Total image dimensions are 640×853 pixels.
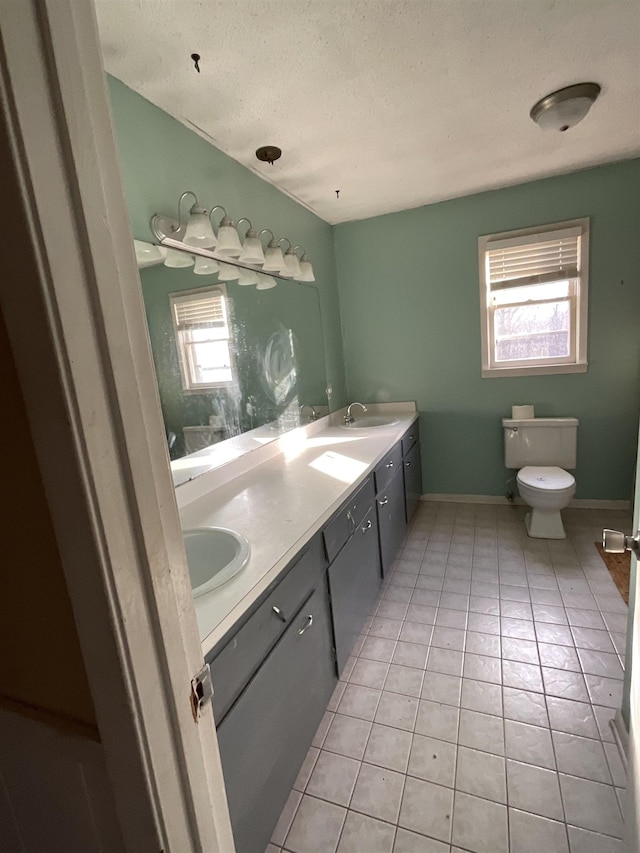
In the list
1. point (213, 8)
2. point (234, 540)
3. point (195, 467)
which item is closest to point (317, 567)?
point (234, 540)

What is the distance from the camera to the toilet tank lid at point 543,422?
2.91 metres

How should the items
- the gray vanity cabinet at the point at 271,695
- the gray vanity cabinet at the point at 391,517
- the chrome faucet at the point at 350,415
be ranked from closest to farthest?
the gray vanity cabinet at the point at 271,695
the gray vanity cabinet at the point at 391,517
the chrome faucet at the point at 350,415

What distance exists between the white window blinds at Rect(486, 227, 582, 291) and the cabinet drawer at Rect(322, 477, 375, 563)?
202 centimetres

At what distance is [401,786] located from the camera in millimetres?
1328

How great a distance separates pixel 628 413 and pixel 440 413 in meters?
1.27

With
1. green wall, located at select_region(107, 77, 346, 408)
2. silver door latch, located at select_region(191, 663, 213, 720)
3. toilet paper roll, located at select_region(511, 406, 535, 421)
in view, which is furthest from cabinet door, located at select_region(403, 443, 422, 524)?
silver door latch, located at select_region(191, 663, 213, 720)

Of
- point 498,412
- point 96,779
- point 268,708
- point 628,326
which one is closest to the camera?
point 96,779

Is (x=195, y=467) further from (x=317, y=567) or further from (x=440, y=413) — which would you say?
(x=440, y=413)

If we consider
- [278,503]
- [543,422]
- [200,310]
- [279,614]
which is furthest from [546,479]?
[200,310]

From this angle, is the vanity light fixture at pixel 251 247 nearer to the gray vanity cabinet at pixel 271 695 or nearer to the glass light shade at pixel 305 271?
the glass light shade at pixel 305 271

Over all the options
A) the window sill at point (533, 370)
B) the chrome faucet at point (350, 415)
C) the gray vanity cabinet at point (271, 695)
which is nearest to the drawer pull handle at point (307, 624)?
the gray vanity cabinet at point (271, 695)

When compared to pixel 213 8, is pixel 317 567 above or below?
below

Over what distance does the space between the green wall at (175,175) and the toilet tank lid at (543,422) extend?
198 centimetres

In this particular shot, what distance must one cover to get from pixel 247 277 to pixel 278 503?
126 centimetres
